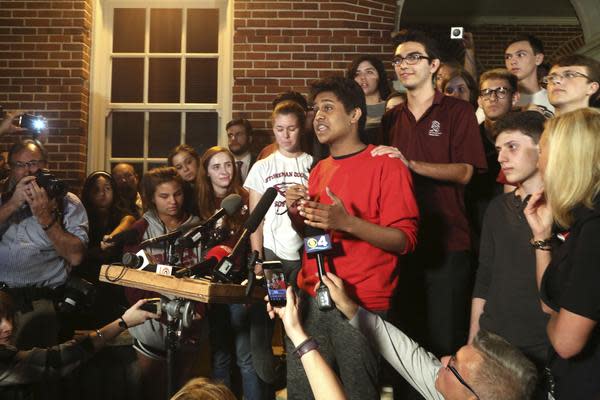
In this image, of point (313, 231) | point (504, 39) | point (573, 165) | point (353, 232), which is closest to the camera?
point (573, 165)

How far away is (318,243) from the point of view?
7.41 ft

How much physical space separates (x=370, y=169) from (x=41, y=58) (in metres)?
4.61

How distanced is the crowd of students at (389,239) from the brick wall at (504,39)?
24.5ft

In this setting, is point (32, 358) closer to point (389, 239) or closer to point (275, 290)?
point (275, 290)

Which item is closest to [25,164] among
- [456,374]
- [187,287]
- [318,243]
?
[187,287]

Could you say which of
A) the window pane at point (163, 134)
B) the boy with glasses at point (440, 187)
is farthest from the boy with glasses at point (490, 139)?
the window pane at point (163, 134)

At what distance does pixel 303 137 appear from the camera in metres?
3.95

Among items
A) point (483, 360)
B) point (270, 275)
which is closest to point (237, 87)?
point (270, 275)

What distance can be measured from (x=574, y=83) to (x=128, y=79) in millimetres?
4539

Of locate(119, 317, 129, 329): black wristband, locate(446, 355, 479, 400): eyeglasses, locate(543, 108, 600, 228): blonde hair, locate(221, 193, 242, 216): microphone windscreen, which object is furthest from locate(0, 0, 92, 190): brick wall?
locate(543, 108, 600, 228): blonde hair

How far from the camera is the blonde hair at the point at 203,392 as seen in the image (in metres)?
1.86

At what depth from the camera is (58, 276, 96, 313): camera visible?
3291 mm

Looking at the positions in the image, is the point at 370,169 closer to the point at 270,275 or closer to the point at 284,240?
the point at 270,275

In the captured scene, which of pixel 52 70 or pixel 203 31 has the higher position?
pixel 203 31
